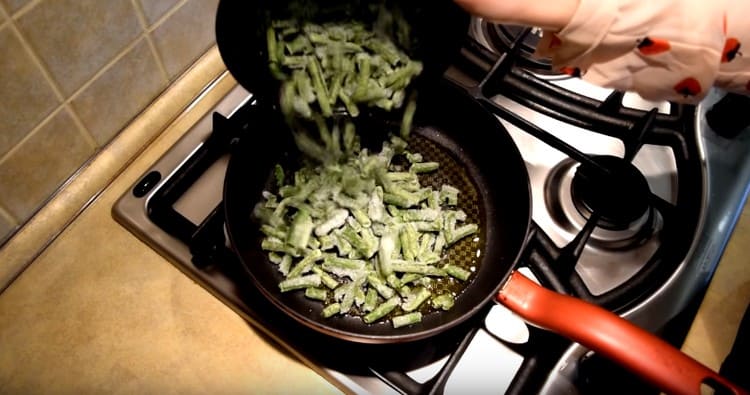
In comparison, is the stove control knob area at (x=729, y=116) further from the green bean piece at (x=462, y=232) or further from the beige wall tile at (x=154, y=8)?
the beige wall tile at (x=154, y=8)

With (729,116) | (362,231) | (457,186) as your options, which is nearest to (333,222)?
(362,231)

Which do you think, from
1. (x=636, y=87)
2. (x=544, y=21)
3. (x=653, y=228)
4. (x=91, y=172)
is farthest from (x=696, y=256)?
(x=91, y=172)

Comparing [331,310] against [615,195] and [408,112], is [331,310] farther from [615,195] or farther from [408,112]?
[615,195]

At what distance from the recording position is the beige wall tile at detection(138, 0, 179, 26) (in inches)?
35.6

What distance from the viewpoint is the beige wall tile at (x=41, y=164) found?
851 mm

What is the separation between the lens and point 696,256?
888mm

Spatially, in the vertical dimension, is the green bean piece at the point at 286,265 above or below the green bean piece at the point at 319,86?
below

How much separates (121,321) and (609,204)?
0.81 meters

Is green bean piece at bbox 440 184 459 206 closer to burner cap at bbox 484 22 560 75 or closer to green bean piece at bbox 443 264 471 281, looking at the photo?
green bean piece at bbox 443 264 471 281

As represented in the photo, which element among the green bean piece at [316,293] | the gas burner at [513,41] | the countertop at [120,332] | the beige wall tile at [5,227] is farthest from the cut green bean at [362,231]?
the beige wall tile at [5,227]

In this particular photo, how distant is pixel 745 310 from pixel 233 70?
84 cm

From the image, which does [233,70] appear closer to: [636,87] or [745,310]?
[636,87]

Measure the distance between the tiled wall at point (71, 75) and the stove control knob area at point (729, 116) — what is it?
941 millimetres

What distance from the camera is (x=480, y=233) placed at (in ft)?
3.29
